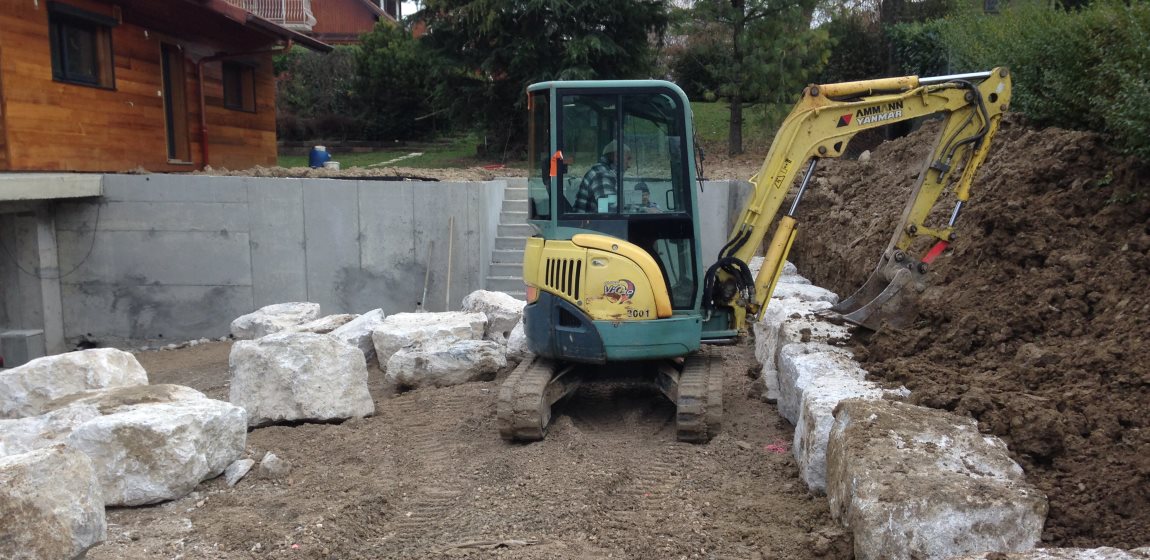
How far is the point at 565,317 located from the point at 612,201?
86 cm

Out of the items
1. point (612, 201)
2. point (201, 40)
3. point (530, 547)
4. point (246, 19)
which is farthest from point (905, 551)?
point (201, 40)

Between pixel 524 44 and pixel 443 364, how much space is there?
38.0 feet

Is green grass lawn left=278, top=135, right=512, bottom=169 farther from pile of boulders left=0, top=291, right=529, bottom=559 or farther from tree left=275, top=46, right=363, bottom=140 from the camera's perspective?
pile of boulders left=0, top=291, right=529, bottom=559

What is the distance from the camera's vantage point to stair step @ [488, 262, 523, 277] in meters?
12.4

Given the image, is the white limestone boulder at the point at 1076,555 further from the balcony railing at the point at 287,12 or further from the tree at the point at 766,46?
the balcony railing at the point at 287,12

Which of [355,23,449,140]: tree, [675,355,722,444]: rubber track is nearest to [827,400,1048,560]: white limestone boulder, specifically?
[675,355,722,444]: rubber track

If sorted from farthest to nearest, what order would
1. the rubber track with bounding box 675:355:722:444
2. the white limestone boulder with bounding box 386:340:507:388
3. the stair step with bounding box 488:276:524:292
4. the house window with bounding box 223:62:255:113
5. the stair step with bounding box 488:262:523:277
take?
the house window with bounding box 223:62:255:113 → the stair step with bounding box 488:262:523:277 → the stair step with bounding box 488:276:524:292 → the white limestone boulder with bounding box 386:340:507:388 → the rubber track with bounding box 675:355:722:444

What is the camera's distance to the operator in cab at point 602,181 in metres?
6.13

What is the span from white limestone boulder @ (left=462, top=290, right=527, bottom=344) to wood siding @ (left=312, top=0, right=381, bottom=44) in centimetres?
2822

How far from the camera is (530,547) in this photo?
453cm

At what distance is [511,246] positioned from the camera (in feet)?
41.9

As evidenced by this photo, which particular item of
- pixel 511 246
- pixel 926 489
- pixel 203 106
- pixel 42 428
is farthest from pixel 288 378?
pixel 203 106

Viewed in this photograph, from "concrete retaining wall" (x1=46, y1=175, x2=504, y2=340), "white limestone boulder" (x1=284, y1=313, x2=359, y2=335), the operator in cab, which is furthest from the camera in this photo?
"concrete retaining wall" (x1=46, y1=175, x2=504, y2=340)

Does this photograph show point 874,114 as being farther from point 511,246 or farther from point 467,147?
point 467,147
